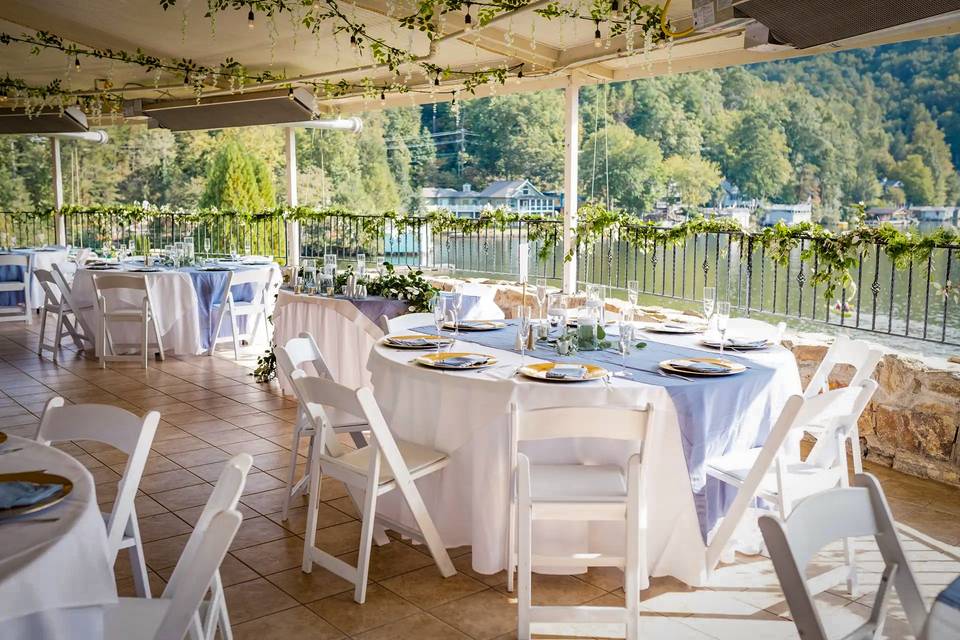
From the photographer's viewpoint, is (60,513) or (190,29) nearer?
(60,513)

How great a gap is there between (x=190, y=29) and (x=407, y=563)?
19.7 feet

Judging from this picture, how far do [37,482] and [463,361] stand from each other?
1789 mm

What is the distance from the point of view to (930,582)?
11.1ft

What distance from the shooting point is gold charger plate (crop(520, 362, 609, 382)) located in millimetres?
3214

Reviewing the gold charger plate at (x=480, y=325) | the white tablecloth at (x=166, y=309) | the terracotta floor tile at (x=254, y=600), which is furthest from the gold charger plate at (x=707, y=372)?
the white tablecloth at (x=166, y=309)

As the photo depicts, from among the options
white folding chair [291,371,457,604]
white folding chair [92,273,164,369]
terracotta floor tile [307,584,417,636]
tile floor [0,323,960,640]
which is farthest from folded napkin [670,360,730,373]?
white folding chair [92,273,164,369]

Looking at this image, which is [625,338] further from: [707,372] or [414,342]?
[414,342]

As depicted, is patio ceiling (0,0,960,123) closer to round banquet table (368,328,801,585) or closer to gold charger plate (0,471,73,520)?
round banquet table (368,328,801,585)

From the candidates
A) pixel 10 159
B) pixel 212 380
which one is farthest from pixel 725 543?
pixel 10 159

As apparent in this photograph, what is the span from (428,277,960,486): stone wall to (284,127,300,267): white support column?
23.7 ft

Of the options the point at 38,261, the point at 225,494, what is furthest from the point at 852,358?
the point at 38,261

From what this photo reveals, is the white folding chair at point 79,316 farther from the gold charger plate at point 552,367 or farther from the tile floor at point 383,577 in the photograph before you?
the gold charger plate at point 552,367

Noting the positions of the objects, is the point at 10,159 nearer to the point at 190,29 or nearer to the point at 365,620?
the point at 190,29

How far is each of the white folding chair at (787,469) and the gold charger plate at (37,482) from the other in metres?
2.24
